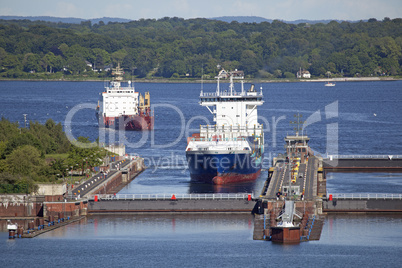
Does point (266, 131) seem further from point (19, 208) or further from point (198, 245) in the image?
point (198, 245)

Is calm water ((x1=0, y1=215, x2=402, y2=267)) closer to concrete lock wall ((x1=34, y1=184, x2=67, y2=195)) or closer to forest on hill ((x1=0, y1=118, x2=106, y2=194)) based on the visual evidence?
concrete lock wall ((x1=34, y1=184, x2=67, y2=195))

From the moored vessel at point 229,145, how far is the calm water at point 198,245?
16.6 m

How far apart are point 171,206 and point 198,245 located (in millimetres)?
10472

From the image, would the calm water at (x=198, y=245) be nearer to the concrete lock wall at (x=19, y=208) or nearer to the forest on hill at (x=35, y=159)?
the concrete lock wall at (x=19, y=208)

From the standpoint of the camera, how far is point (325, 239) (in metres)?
58.2

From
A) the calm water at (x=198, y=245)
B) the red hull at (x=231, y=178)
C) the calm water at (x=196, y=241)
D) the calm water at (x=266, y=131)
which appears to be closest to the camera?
the calm water at (x=198, y=245)

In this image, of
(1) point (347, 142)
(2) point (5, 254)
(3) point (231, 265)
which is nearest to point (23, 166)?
(2) point (5, 254)

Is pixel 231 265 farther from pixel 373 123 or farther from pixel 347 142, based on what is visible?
pixel 373 123

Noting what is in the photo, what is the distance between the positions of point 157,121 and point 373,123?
3927 cm

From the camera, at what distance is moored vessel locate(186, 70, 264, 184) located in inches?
3258

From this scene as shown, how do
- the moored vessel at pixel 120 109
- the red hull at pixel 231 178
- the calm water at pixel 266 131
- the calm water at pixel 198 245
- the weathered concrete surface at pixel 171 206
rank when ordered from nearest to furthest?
the calm water at pixel 198 245
the weathered concrete surface at pixel 171 206
the red hull at pixel 231 178
the calm water at pixel 266 131
the moored vessel at pixel 120 109

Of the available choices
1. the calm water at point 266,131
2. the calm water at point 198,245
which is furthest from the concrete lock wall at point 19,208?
the calm water at point 266,131

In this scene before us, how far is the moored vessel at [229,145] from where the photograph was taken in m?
82.8

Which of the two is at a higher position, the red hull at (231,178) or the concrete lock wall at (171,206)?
the red hull at (231,178)
